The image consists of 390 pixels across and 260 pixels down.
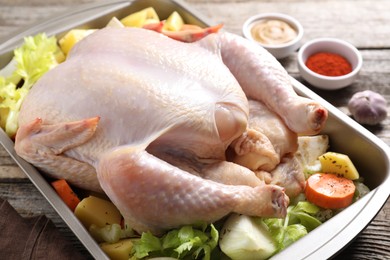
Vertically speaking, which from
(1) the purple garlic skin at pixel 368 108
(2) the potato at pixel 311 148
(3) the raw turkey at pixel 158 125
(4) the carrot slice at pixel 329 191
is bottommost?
(1) the purple garlic skin at pixel 368 108

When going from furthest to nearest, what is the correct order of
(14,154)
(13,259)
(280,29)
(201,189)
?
(280,29) → (14,154) → (13,259) → (201,189)

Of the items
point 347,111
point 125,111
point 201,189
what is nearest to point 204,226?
point 201,189

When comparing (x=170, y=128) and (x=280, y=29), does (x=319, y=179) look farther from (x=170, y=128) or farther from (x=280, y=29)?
(x=280, y=29)

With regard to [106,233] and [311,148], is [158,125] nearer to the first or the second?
[106,233]

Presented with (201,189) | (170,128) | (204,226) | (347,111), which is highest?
(170,128)

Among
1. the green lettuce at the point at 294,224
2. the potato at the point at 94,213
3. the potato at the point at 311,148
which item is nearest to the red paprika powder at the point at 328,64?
the potato at the point at 311,148

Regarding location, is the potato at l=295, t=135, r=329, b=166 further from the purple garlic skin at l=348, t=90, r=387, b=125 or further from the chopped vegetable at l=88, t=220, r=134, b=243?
the chopped vegetable at l=88, t=220, r=134, b=243

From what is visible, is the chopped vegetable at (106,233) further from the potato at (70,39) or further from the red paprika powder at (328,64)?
the red paprika powder at (328,64)
